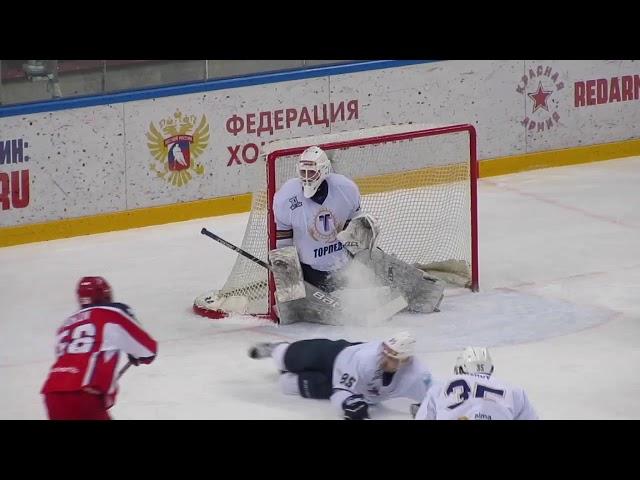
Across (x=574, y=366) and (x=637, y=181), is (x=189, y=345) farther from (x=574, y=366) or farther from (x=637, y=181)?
(x=637, y=181)

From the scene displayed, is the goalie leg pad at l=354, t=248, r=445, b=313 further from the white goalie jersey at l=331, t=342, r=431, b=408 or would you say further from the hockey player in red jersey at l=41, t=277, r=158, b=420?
the hockey player in red jersey at l=41, t=277, r=158, b=420

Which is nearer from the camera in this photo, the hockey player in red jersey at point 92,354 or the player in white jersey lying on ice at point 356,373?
the hockey player in red jersey at point 92,354

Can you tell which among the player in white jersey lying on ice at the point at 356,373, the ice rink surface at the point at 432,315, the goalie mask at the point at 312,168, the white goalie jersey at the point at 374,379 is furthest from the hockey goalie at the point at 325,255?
the white goalie jersey at the point at 374,379

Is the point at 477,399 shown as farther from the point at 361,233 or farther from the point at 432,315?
the point at 432,315

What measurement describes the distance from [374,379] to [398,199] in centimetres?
251

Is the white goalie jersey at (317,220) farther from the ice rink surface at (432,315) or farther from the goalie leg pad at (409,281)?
the ice rink surface at (432,315)

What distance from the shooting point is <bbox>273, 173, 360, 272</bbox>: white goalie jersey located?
764 centimetres

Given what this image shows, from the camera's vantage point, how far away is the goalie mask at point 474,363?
17.9 feet

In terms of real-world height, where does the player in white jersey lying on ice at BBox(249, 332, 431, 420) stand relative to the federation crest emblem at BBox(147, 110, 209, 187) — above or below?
below

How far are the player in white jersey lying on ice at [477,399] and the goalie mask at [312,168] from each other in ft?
7.50

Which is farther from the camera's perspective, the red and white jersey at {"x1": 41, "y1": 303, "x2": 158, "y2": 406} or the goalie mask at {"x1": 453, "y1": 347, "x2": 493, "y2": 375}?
the goalie mask at {"x1": 453, "y1": 347, "x2": 493, "y2": 375}

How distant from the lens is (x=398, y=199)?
334 inches

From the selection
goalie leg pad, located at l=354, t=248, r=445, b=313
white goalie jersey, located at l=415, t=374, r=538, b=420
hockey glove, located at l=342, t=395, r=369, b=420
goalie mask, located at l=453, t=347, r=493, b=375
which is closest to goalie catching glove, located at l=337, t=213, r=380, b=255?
goalie leg pad, located at l=354, t=248, r=445, b=313

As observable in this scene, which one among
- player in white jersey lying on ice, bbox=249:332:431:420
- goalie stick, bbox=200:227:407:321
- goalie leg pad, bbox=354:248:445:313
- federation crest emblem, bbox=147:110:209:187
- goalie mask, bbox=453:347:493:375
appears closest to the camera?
goalie mask, bbox=453:347:493:375
